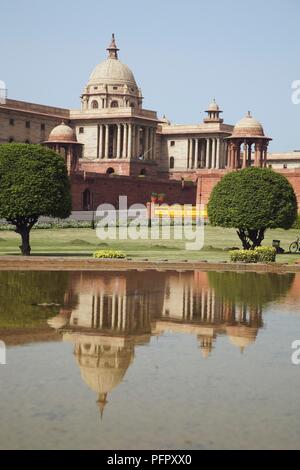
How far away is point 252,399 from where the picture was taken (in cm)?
1418

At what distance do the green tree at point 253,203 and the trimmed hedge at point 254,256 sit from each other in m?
5.72

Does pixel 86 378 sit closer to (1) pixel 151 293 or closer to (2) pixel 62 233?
(1) pixel 151 293

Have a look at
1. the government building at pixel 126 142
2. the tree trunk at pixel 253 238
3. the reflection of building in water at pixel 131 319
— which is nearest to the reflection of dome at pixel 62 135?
the government building at pixel 126 142

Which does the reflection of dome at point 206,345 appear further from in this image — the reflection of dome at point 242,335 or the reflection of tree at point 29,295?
the reflection of tree at point 29,295

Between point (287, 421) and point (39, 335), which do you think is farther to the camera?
point (39, 335)

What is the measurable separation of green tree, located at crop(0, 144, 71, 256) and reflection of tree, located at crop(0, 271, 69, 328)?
858 cm

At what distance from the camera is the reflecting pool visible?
487 inches

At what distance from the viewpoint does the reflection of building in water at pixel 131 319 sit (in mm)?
16547

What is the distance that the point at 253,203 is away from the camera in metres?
44.6

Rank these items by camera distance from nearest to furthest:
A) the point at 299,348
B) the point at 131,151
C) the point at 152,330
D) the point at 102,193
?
1. the point at 299,348
2. the point at 152,330
3. the point at 102,193
4. the point at 131,151

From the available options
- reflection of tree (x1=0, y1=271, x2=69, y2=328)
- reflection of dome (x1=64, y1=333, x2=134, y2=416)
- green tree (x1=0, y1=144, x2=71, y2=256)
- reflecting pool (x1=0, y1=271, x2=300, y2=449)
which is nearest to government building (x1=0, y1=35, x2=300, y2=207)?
green tree (x1=0, y1=144, x2=71, y2=256)

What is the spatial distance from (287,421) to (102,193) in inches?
2829

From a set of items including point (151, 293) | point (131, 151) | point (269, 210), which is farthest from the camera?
point (131, 151)

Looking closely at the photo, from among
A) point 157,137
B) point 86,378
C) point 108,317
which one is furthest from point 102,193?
point 86,378
